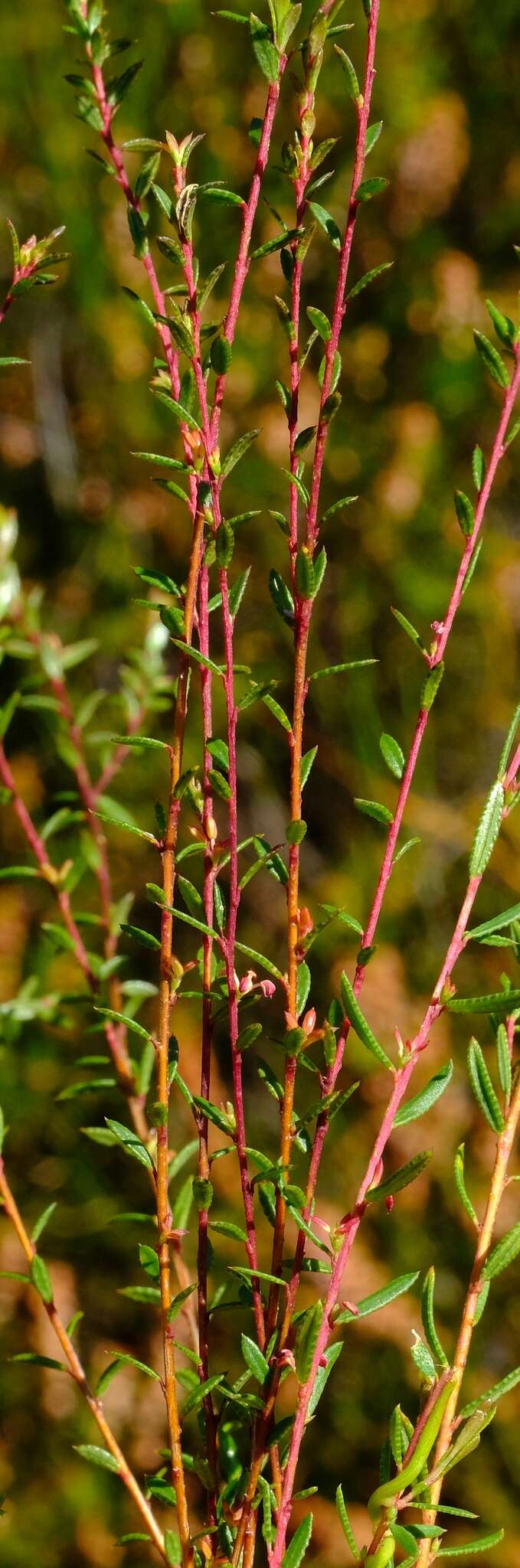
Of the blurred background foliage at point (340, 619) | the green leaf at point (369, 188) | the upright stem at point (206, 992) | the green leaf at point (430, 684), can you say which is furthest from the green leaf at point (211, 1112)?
the blurred background foliage at point (340, 619)

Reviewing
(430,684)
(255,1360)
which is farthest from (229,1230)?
(430,684)

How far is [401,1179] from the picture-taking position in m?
0.25

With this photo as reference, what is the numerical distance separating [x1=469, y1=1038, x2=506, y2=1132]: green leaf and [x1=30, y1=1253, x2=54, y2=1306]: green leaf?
142 mm

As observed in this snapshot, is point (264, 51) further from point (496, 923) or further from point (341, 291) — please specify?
point (496, 923)

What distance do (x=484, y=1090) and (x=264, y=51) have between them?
0.25m

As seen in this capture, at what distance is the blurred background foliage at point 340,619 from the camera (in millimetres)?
1028

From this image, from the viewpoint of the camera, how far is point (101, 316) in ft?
3.61

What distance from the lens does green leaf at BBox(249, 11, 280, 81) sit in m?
0.25

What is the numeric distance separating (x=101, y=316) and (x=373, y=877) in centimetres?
60

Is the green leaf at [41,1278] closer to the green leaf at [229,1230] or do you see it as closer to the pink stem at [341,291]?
the green leaf at [229,1230]

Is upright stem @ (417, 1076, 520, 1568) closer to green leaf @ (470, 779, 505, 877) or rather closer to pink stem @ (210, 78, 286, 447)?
green leaf @ (470, 779, 505, 877)

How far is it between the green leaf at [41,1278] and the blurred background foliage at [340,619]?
68 cm

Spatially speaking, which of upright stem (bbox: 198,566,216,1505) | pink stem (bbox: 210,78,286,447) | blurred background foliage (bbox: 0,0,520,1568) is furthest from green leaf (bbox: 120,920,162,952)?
blurred background foliage (bbox: 0,0,520,1568)

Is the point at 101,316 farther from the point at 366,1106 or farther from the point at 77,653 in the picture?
the point at 366,1106
